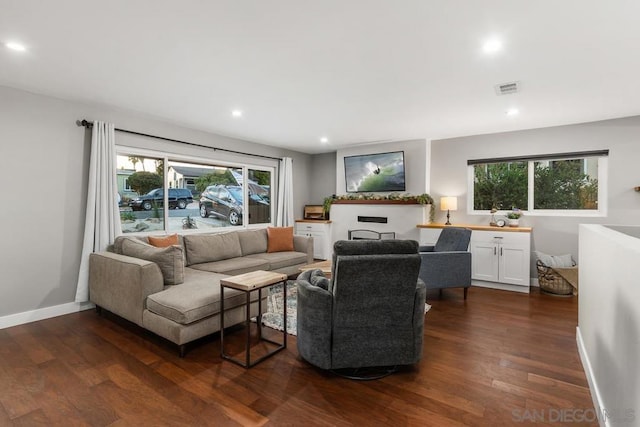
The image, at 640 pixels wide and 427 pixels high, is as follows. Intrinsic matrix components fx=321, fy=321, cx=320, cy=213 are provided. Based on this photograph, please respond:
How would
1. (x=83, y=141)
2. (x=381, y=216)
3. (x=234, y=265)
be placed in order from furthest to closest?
(x=381, y=216)
(x=234, y=265)
(x=83, y=141)

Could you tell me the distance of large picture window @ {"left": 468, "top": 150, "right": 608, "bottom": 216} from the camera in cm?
451

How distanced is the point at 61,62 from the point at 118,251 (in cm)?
195

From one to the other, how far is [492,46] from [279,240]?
3.91 meters

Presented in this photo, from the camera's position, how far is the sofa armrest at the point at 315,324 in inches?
89.0

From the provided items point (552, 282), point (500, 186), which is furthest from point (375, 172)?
point (552, 282)

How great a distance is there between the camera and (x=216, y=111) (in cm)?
393

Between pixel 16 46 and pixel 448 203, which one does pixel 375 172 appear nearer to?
pixel 448 203

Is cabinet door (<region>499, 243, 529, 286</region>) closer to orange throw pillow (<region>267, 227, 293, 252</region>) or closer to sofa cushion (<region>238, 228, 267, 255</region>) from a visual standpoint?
orange throw pillow (<region>267, 227, 293, 252</region>)

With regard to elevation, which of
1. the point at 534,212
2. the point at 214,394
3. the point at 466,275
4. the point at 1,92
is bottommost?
the point at 214,394

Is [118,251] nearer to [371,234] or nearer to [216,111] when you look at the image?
[216,111]

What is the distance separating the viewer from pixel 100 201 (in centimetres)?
368

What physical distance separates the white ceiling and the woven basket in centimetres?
205

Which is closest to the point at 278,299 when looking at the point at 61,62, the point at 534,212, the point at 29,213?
the point at 29,213

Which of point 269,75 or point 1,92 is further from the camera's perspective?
point 1,92
